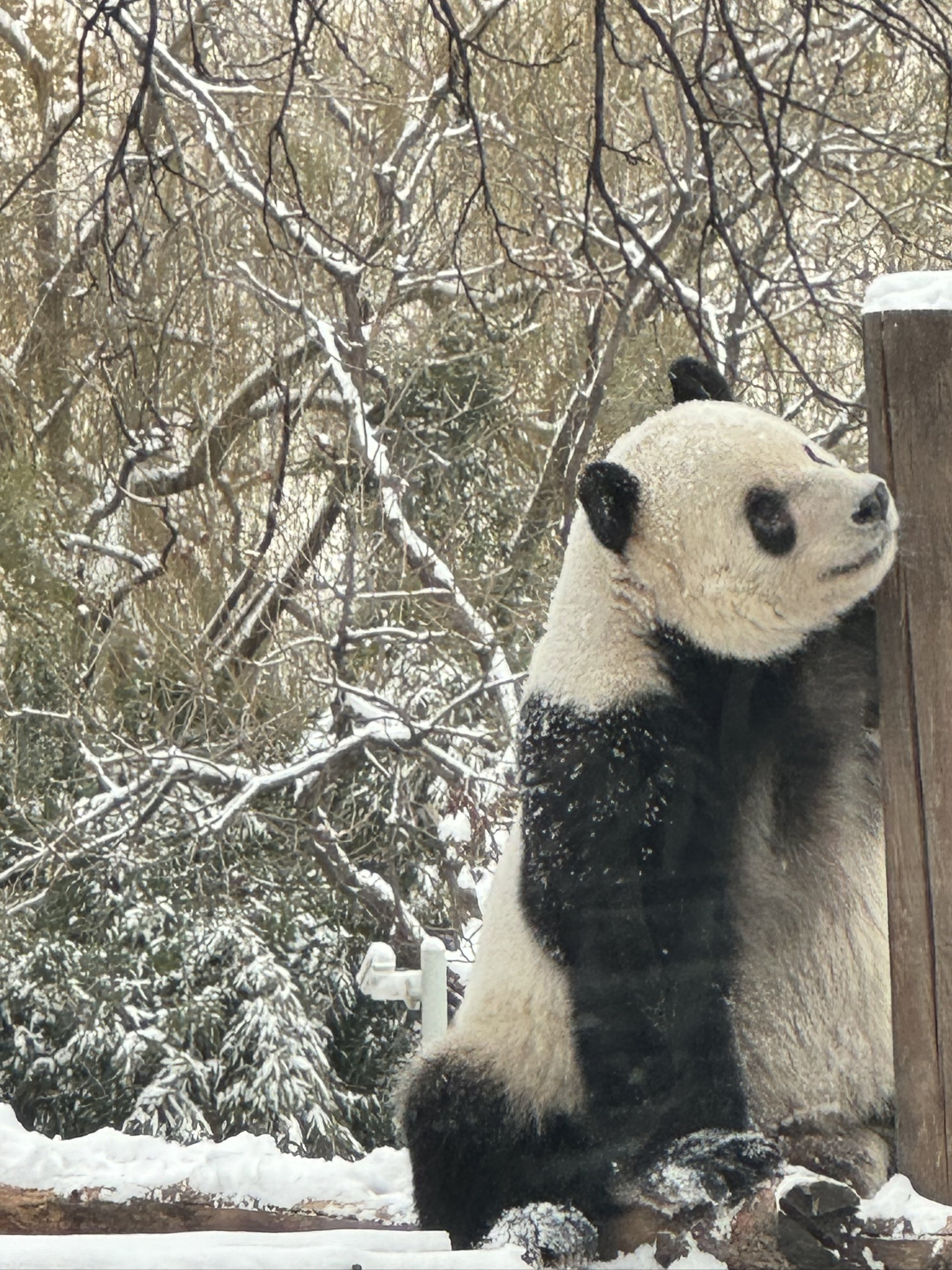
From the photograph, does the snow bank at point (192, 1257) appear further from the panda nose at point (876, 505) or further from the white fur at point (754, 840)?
the panda nose at point (876, 505)

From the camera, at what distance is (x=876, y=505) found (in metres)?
1.10

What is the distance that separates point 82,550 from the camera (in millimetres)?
3633

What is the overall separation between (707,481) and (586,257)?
17.3 inches

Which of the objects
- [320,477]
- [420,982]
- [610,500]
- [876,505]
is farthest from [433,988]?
[320,477]

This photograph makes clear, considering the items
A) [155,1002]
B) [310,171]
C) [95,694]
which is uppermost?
[310,171]

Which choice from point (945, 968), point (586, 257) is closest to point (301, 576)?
point (586, 257)

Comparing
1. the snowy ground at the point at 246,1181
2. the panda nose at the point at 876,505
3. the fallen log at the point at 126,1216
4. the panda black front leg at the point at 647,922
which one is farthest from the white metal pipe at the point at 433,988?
the panda nose at the point at 876,505

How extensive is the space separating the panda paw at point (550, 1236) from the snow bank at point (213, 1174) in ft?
1.00

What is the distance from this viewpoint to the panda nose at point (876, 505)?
110cm

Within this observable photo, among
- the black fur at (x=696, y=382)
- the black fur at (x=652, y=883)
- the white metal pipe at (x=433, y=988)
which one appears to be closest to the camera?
the black fur at (x=652, y=883)

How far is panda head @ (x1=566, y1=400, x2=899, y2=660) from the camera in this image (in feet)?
3.94

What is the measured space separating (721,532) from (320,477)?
2.40 metres

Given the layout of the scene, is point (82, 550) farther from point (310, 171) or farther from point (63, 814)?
point (310, 171)

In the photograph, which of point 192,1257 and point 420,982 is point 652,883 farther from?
point 420,982
